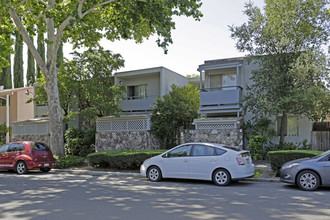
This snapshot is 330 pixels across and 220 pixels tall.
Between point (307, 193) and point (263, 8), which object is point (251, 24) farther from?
point (307, 193)

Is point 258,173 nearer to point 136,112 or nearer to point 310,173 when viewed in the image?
point 310,173

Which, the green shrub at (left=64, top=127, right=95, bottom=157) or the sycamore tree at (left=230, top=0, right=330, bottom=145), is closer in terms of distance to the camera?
the sycamore tree at (left=230, top=0, right=330, bottom=145)

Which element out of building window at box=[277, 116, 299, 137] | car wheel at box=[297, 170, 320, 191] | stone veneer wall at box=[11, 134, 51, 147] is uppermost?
building window at box=[277, 116, 299, 137]

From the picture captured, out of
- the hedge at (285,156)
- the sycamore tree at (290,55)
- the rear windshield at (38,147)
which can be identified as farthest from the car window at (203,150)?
the rear windshield at (38,147)

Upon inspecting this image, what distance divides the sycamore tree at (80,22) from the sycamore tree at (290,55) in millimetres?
3665

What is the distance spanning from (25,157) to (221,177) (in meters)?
9.64

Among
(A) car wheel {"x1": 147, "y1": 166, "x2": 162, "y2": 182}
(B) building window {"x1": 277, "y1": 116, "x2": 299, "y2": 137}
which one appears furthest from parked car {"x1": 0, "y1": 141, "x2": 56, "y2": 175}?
(B) building window {"x1": 277, "y1": 116, "x2": 299, "y2": 137}

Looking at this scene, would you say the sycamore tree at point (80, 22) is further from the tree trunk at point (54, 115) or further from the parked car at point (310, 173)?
the parked car at point (310, 173)

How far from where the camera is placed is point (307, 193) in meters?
8.62

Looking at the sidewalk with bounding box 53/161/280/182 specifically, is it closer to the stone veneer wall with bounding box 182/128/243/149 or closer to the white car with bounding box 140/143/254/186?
the white car with bounding box 140/143/254/186

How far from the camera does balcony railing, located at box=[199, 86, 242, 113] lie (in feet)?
59.8

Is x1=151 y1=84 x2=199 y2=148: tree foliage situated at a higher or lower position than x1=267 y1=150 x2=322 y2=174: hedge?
higher

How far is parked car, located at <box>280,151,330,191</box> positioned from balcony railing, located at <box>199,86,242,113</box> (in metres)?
8.75

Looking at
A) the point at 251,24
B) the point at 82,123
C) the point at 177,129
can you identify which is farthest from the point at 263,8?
the point at 82,123
